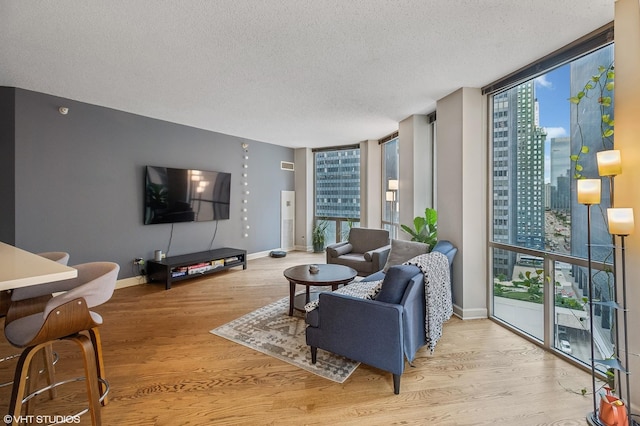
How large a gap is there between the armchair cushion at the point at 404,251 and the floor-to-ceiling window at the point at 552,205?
0.80 metres

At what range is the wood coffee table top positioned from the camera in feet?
10.9

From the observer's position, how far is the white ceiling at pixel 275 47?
7.13ft

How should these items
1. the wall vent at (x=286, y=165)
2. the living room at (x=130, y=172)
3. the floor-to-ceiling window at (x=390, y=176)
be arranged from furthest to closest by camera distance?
the wall vent at (x=286, y=165), the floor-to-ceiling window at (x=390, y=176), the living room at (x=130, y=172)

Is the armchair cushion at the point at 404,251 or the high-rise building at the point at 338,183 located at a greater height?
the high-rise building at the point at 338,183

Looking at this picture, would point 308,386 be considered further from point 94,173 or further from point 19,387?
point 94,173

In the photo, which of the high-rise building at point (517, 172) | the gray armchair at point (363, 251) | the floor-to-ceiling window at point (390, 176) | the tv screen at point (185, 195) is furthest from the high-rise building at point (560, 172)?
the tv screen at point (185, 195)

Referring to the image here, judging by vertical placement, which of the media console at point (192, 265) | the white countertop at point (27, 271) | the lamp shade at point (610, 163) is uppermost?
the lamp shade at point (610, 163)

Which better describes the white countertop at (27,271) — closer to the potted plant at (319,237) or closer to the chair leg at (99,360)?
the chair leg at (99,360)

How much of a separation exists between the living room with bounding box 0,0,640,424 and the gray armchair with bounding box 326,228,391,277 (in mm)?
628

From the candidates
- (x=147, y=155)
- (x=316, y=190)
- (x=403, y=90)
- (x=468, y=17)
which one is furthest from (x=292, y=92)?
(x=316, y=190)

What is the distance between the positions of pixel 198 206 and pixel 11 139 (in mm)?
2559

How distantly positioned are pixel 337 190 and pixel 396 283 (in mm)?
5665

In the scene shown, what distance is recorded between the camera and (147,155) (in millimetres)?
4973

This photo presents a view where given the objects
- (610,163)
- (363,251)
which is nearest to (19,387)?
(610,163)
